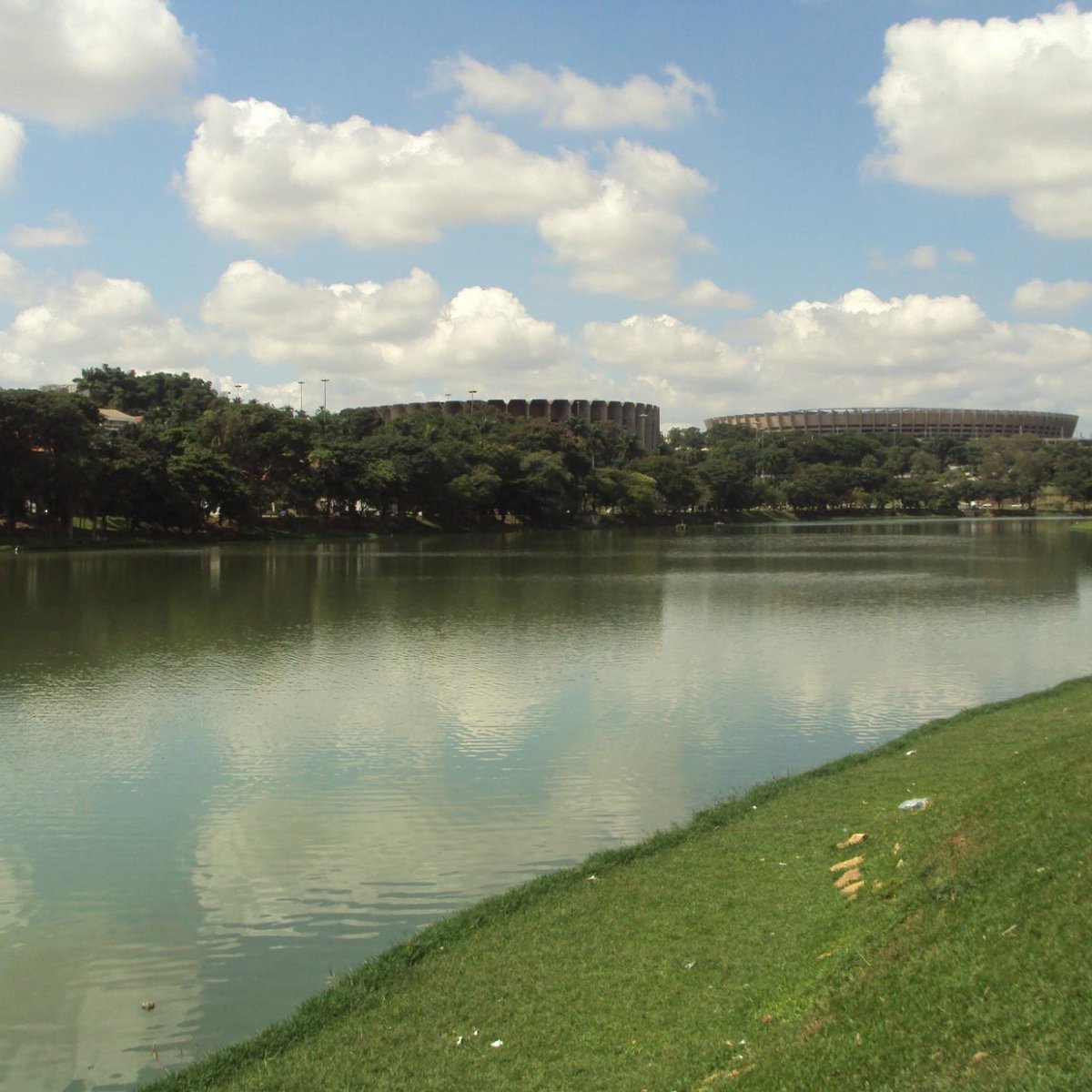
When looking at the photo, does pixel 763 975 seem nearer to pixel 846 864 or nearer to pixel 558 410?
pixel 846 864

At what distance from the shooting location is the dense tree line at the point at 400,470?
66.8 m

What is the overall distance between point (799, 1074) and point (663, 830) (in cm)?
686

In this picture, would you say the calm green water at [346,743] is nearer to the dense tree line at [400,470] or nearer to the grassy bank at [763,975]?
the grassy bank at [763,975]

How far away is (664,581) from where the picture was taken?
1887 inches

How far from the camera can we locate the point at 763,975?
759cm

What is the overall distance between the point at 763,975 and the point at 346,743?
11.1 meters

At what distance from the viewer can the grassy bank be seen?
566 cm

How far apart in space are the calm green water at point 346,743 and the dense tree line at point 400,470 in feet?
86.3

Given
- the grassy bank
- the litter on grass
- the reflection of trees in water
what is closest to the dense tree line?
the reflection of trees in water

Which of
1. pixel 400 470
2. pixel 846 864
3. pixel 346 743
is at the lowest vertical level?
pixel 346 743

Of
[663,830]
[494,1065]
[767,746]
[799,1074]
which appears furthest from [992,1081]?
[767,746]

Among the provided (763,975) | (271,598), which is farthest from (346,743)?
(271,598)

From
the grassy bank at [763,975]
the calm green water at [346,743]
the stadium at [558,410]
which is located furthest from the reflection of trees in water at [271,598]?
the stadium at [558,410]

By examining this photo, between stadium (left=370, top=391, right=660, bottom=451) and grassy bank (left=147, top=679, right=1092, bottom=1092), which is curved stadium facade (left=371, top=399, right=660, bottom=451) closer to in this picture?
stadium (left=370, top=391, right=660, bottom=451)
